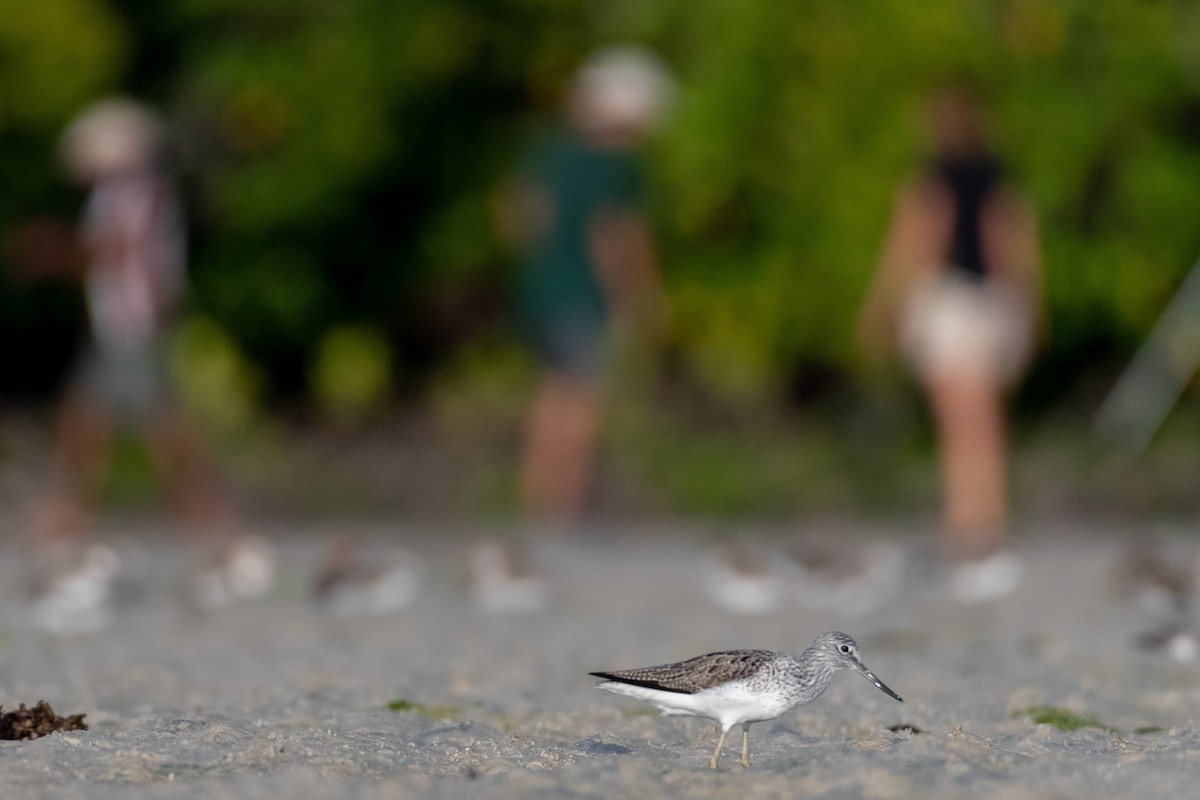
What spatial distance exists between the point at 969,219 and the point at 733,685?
6305 mm

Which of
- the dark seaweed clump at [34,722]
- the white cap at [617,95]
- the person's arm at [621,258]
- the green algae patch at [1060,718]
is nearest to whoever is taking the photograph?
the dark seaweed clump at [34,722]

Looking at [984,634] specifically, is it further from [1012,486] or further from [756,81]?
[756,81]

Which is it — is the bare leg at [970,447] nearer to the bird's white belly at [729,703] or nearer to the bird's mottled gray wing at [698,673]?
the bird's mottled gray wing at [698,673]

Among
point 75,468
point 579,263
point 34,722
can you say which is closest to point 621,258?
point 579,263

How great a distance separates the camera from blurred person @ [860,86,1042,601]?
37.3 ft

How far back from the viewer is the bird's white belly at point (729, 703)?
5621mm

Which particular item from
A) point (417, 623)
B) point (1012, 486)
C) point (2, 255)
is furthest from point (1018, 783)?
→ point (2, 255)

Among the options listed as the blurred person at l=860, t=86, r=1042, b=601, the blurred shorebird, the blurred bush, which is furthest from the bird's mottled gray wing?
the blurred bush

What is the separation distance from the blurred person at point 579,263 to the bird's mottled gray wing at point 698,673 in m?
6.80

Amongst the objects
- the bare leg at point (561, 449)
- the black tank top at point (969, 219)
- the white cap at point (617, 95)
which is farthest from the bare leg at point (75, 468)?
the black tank top at point (969, 219)

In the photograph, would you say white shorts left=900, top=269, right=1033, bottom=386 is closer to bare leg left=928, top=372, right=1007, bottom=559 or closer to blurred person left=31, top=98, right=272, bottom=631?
bare leg left=928, top=372, right=1007, bottom=559

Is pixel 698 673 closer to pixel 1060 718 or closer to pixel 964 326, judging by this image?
pixel 1060 718

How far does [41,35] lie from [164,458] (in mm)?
5338

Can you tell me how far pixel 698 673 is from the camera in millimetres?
5738
